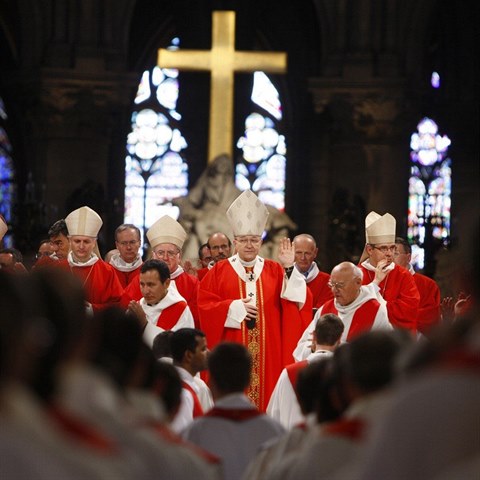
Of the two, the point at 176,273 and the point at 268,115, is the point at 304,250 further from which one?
the point at 268,115

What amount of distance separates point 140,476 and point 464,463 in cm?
61

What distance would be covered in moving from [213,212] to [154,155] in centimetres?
900

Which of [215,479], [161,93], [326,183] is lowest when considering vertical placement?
[215,479]

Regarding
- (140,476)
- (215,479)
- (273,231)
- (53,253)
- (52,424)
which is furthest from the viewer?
(273,231)

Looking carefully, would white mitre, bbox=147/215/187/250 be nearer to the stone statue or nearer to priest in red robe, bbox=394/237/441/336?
priest in red robe, bbox=394/237/441/336

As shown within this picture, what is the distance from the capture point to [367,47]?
19.5m

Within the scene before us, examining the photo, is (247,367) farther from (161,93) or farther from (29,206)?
(161,93)

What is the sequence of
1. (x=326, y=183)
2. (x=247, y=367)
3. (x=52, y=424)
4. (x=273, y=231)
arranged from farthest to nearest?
(x=326, y=183)
(x=273, y=231)
(x=247, y=367)
(x=52, y=424)

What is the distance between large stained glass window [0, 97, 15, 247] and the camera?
79.0 feet

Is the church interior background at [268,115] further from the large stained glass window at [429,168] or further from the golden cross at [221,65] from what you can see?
the golden cross at [221,65]

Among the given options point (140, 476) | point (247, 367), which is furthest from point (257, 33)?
point (140, 476)

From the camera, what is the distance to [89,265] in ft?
32.9

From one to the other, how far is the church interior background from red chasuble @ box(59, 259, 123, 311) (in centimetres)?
714

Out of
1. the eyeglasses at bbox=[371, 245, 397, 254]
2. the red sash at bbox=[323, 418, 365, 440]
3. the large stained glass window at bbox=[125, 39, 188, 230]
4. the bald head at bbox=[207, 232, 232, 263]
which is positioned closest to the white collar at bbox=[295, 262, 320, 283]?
the bald head at bbox=[207, 232, 232, 263]
